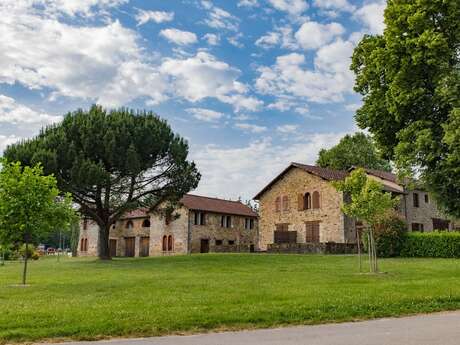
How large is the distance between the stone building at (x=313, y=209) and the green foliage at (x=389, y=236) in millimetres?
6162

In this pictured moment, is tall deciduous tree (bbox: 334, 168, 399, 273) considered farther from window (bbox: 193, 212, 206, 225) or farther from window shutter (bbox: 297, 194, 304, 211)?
window (bbox: 193, 212, 206, 225)

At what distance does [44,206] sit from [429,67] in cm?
1545

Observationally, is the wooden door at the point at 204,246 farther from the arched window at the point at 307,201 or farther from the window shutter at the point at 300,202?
the arched window at the point at 307,201

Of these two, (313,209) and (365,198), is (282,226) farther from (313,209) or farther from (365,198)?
(365,198)

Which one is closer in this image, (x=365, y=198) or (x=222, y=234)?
(x=365, y=198)

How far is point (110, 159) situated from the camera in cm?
3191

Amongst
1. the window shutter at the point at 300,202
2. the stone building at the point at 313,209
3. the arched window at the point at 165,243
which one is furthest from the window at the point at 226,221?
the window shutter at the point at 300,202

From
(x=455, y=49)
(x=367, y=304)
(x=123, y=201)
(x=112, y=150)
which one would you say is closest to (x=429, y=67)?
(x=455, y=49)

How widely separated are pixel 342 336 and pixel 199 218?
130 feet

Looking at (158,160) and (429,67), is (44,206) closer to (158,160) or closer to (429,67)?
(429,67)

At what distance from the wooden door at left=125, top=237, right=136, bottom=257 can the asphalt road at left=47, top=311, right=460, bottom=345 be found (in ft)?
152

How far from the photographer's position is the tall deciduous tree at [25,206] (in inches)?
659

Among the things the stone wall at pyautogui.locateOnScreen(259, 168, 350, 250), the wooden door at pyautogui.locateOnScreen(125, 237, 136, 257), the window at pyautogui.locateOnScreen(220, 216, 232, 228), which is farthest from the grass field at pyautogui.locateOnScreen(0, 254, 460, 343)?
the wooden door at pyautogui.locateOnScreen(125, 237, 136, 257)

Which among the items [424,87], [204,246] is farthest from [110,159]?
[424,87]
